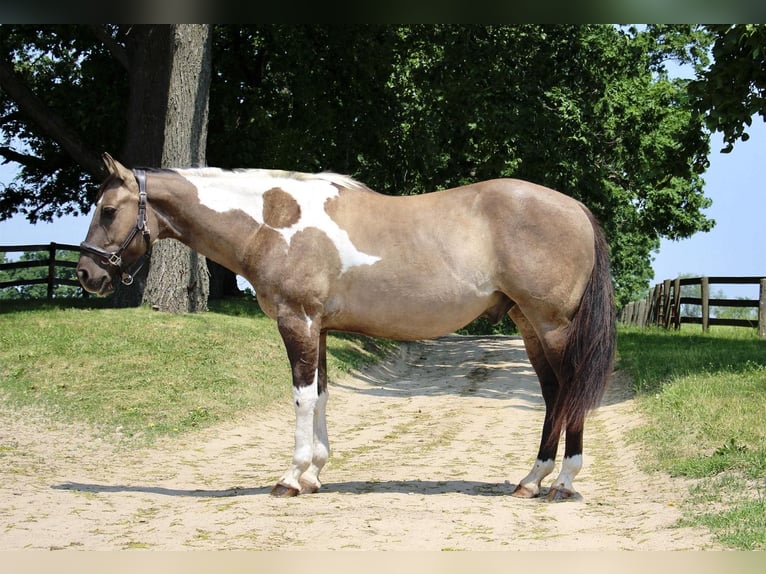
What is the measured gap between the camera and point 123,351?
13867mm

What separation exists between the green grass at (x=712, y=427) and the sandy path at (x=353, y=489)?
26cm

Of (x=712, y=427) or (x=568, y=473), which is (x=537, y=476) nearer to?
(x=568, y=473)

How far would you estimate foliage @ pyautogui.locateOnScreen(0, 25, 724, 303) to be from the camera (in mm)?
21594

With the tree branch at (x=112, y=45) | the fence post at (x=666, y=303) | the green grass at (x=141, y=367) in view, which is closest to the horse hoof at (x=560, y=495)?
the green grass at (x=141, y=367)

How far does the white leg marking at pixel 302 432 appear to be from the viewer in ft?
23.3

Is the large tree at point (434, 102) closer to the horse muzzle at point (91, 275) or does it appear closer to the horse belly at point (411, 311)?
the horse muzzle at point (91, 275)

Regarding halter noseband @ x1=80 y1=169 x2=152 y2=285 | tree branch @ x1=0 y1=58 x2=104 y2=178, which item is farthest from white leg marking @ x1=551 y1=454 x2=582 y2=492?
tree branch @ x1=0 y1=58 x2=104 y2=178

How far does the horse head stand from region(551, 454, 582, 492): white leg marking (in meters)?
3.85

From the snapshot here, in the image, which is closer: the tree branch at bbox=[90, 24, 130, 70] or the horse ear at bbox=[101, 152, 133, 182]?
the horse ear at bbox=[101, 152, 133, 182]

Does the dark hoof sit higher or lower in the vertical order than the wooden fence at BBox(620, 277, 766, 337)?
lower

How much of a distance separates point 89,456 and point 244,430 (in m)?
2.19

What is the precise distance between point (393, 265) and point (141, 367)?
7.27 metres

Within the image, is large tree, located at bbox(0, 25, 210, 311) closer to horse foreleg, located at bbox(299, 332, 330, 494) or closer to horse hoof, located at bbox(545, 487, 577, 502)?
horse foreleg, located at bbox(299, 332, 330, 494)

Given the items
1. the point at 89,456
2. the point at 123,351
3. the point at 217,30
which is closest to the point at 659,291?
the point at 217,30
